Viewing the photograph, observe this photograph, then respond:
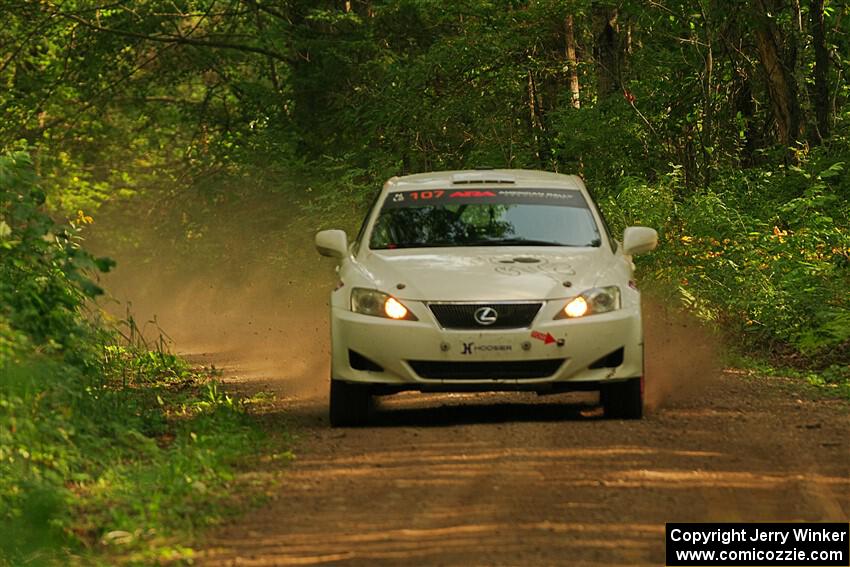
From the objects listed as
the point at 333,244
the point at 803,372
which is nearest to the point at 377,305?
the point at 333,244

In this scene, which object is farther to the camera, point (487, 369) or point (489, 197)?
point (489, 197)

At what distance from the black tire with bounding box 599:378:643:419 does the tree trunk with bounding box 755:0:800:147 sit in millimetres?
10992

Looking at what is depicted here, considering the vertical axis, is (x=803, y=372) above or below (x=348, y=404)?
below

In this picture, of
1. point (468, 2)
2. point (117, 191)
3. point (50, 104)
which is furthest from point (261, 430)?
point (117, 191)

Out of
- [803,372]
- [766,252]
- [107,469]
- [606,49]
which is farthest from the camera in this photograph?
[606,49]

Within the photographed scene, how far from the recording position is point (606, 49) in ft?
80.9

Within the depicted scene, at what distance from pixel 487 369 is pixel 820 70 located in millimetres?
11773

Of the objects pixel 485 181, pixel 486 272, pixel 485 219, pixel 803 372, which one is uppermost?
pixel 485 181

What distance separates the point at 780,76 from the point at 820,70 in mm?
605

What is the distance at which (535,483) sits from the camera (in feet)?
25.5

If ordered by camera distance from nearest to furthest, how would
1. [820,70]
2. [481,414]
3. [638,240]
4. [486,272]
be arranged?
[486,272], [481,414], [638,240], [820,70]

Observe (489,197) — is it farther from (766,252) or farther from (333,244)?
(766,252)

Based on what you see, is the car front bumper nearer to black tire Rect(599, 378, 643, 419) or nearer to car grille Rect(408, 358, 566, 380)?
car grille Rect(408, 358, 566, 380)

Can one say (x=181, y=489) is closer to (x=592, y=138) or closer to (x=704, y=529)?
(x=704, y=529)
